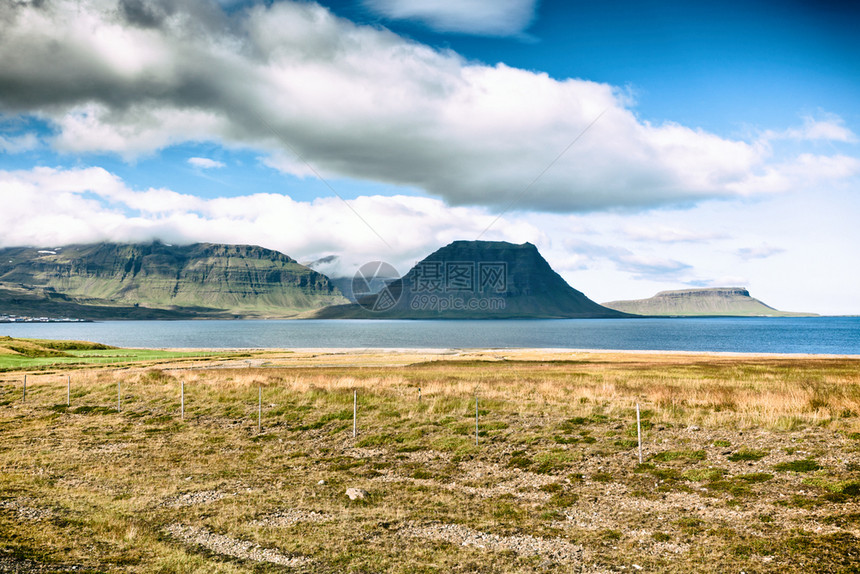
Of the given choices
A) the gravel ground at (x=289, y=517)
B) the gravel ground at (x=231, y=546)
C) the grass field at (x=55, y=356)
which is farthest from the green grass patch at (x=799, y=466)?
the grass field at (x=55, y=356)

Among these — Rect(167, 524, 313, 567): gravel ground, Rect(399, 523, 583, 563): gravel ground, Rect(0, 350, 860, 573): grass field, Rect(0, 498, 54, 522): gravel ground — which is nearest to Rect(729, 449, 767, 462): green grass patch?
Rect(0, 350, 860, 573): grass field

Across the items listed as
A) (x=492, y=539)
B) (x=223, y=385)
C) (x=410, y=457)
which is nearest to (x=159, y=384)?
(x=223, y=385)

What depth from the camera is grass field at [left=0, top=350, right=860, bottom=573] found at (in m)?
14.7

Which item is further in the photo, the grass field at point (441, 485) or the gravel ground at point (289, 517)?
the gravel ground at point (289, 517)

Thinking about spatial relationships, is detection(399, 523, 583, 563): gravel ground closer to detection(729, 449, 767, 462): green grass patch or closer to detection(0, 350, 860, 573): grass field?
detection(0, 350, 860, 573): grass field

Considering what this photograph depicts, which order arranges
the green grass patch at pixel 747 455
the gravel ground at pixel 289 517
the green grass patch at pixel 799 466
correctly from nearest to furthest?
the gravel ground at pixel 289 517, the green grass patch at pixel 799 466, the green grass patch at pixel 747 455

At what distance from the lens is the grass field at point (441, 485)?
1466 cm

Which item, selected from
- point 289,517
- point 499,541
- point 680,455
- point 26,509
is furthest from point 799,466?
point 26,509

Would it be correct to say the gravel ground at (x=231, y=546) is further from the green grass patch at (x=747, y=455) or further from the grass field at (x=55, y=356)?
the grass field at (x=55, y=356)

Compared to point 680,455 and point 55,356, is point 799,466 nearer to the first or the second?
point 680,455

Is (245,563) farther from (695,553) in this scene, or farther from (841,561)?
(841,561)

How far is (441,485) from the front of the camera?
2198 cm

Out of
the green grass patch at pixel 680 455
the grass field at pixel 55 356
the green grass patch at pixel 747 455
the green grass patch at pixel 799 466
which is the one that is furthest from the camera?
the grass field at pixel 55 356

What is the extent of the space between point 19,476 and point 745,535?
93.2 feet
